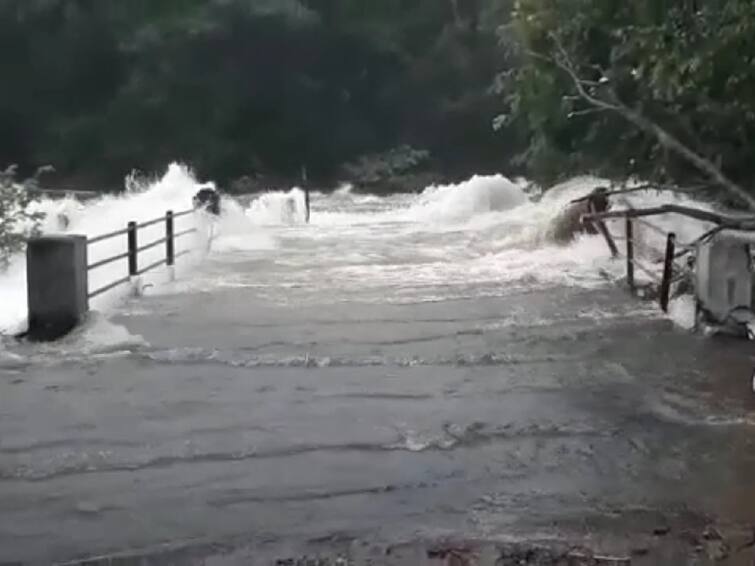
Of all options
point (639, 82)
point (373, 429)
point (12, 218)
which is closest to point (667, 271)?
point (639, 82)

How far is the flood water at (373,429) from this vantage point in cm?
652

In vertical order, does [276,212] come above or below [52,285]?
below

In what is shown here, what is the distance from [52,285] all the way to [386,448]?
551 cm

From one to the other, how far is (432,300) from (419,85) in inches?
2426

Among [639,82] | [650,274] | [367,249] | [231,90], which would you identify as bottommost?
[367,249]

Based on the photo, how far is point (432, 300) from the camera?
1648 centimetres

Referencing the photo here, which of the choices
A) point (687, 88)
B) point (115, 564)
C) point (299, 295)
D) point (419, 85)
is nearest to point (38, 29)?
point (419, 85)

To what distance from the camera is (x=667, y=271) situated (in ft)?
44.6

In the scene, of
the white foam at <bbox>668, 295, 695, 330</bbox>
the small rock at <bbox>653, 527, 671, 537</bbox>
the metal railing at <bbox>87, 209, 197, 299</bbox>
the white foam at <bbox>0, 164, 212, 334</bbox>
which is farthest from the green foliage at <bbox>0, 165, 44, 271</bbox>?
the small rock at <bbox>653, 527, 671, 537</bbox>

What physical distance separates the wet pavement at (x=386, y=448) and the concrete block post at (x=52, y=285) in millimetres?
922

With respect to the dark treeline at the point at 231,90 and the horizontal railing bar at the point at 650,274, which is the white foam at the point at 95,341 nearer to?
the horizontal railing bar at the point at 650,274

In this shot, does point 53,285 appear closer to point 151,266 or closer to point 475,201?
point 151,266

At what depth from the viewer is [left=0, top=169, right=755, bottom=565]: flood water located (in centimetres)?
652

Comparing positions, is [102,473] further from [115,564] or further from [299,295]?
[299,295]
